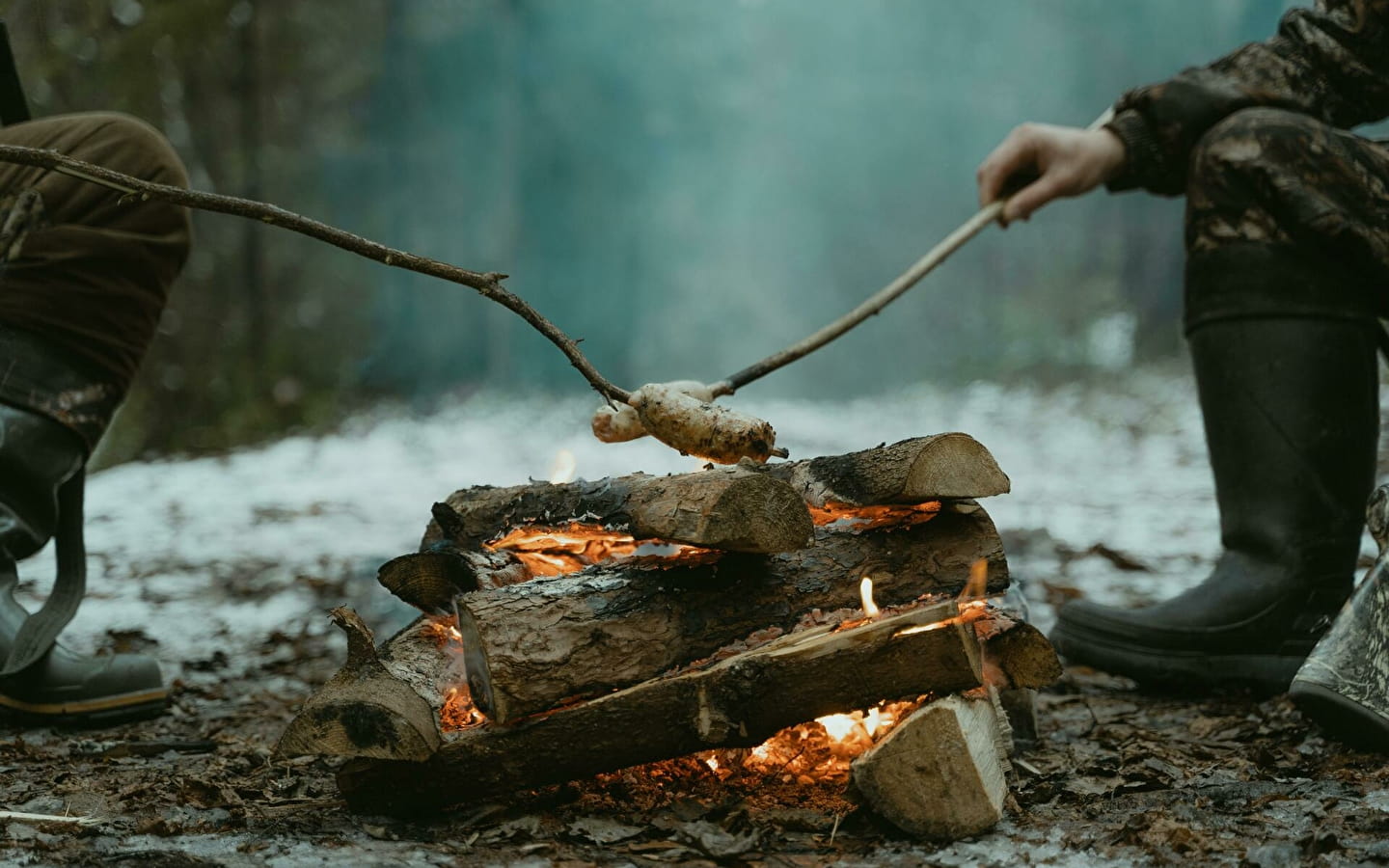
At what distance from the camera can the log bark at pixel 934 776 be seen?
51.6 inches

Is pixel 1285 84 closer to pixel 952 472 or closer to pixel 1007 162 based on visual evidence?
pixel 1007 162

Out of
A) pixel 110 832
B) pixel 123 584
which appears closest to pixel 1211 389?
pixel 110 832

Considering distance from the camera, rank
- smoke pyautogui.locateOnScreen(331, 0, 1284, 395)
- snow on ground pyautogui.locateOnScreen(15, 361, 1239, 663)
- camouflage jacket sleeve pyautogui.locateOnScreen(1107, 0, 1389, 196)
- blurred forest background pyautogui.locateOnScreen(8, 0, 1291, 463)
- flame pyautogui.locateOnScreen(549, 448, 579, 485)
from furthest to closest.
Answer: smoke pyautogui.locateOnScreen(331, 0, 1284, 395), blurred forest background pyautogui.locateOnScreen(8, 0, 1291, 463), snow on ground pyautogui.locateOnScreen(15, 361, 1239, 663), camouflage jacket sleeve pyautogui.locateOnScreen(1107, 0, 1389, 196), flame pyautogui.locateOnScreen(549, 448, 579, 485)

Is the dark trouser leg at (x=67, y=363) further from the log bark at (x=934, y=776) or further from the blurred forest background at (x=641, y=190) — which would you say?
the blurred forest background at (x=641, y=190)

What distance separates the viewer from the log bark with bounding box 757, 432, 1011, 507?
143 centimetres

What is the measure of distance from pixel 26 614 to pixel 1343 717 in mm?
2460

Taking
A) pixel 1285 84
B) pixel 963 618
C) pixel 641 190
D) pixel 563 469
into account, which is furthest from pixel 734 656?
pixel 641 190

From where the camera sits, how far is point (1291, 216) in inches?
79.7

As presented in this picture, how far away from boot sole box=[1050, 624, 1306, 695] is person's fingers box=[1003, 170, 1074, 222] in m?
1.00

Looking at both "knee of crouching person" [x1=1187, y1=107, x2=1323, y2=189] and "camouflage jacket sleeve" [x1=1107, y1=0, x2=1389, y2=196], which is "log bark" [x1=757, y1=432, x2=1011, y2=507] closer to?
"knee of crouching person" [x1=1187, y1=107, x2=1323, y2=189]

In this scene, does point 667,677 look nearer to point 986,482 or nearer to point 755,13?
point 986,482

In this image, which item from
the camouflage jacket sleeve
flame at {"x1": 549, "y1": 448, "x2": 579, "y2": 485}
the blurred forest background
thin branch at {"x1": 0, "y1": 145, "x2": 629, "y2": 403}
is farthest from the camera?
the blurred forest background

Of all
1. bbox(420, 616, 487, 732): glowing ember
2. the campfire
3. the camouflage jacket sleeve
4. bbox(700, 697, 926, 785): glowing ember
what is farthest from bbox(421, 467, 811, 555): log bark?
the camouflage jacket sleeve

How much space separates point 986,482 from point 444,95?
13.2m
